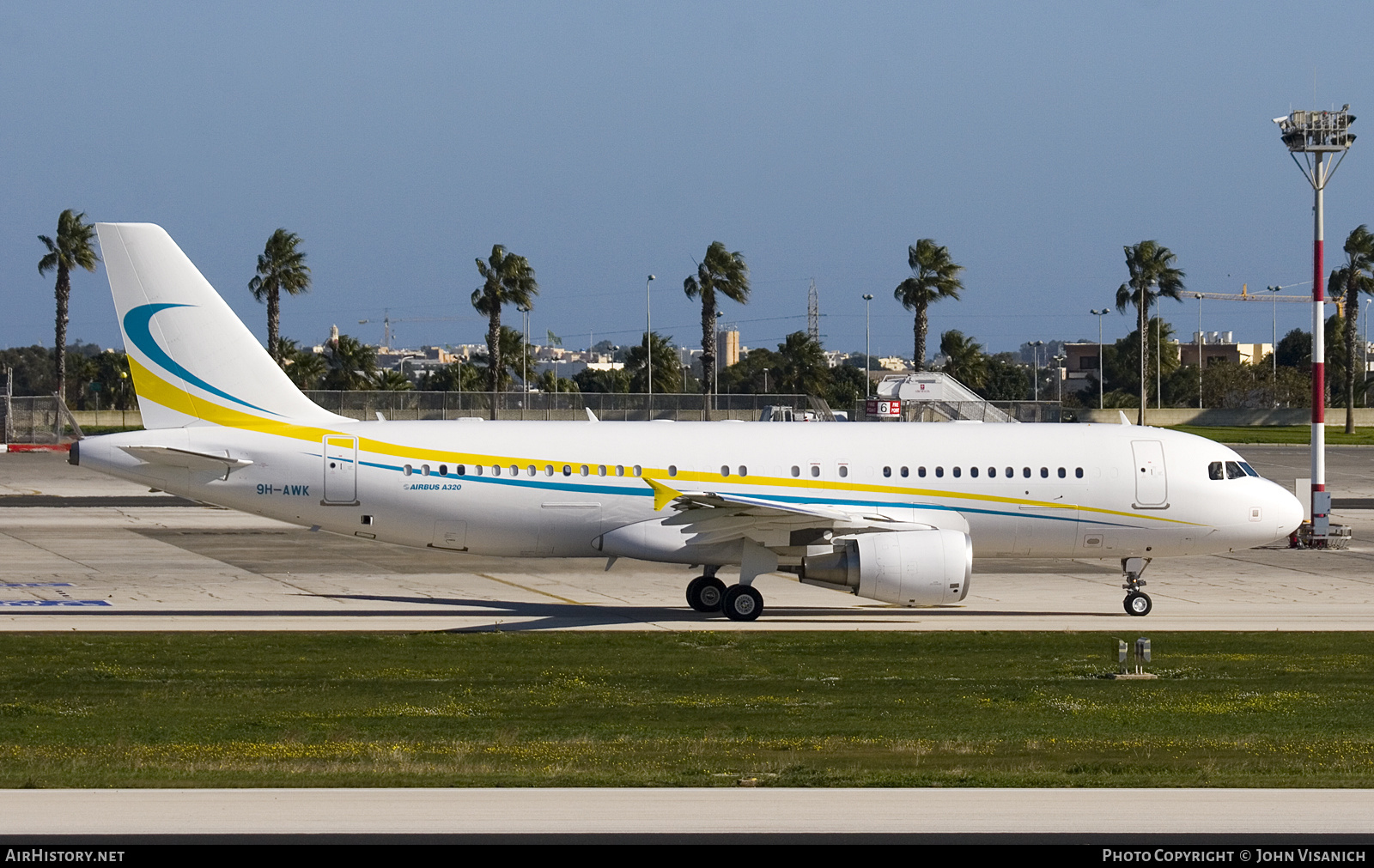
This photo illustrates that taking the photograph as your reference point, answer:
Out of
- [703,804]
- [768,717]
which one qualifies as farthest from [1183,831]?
[768,717]

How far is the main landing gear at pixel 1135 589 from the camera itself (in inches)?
1152

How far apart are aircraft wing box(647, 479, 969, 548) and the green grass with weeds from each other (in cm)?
237

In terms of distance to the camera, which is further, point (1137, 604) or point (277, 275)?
point (277, 275)

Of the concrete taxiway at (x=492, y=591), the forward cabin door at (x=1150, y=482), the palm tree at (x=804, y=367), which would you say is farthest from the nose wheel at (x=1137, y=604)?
the palm tree at (x=804, y=367)

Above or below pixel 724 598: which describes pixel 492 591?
below

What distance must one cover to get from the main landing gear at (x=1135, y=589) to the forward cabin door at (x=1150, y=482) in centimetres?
118

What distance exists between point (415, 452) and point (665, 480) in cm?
478

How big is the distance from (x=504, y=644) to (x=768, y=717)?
24.5 ft

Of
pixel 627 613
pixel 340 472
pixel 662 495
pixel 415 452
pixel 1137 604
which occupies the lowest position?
pixel 627 613

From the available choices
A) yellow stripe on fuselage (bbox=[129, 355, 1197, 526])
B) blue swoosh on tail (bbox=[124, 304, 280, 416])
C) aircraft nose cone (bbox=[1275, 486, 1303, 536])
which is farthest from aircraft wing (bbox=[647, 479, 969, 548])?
blue swoosh on tail (bbox=[124, 304, 280, 416])

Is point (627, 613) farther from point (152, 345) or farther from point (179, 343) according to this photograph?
point (152, 345)

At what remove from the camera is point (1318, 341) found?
141 ft

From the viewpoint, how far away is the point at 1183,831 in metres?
11.7

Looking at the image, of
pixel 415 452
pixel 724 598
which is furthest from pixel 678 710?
pixel 415 452
